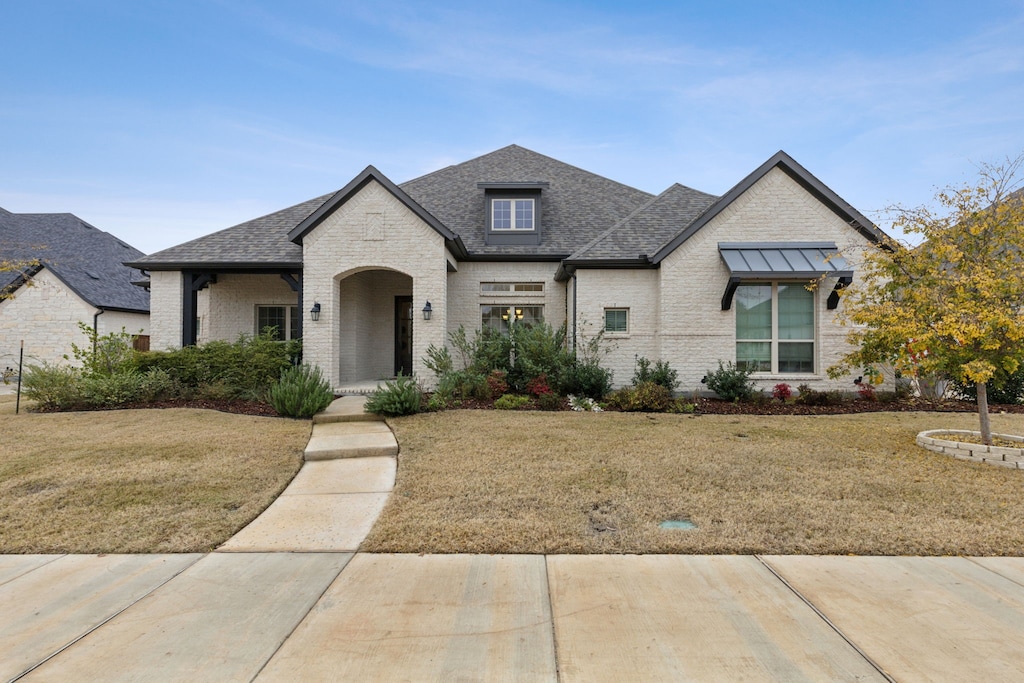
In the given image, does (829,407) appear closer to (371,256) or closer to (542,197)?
(542,197)

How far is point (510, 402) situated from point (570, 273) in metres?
4.66

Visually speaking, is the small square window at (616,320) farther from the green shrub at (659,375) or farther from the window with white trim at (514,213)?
the window with white trim at (514,213)

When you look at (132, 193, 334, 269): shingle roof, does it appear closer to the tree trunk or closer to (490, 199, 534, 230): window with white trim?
(490, 199, 534, 230): window with white trim

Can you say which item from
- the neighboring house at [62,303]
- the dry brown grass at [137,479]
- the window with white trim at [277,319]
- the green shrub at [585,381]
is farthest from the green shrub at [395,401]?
the neighboring house at [62,303]

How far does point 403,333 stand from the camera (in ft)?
52.6

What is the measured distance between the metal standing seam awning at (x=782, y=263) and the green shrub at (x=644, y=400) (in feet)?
10.6

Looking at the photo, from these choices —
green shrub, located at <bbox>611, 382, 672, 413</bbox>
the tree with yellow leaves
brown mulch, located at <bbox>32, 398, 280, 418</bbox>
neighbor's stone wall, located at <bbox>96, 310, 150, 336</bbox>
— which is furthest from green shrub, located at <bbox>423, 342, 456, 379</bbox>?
neighbor's stone wall, located at <bbox>96, 310, 150, 336</bbox>

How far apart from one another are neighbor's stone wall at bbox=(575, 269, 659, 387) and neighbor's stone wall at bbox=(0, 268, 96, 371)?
2028cm

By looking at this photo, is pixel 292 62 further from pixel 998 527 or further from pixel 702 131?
pixel 998 527

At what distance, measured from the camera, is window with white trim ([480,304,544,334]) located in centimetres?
1452

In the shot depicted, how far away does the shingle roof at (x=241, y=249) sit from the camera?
515 inches

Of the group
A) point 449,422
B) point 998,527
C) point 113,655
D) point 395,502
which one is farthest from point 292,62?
point 998,527

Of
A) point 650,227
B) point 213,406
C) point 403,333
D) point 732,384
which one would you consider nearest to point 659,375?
point 732,384

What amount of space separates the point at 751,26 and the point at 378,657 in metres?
15.6
